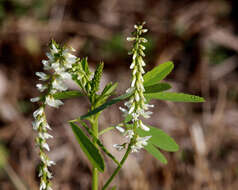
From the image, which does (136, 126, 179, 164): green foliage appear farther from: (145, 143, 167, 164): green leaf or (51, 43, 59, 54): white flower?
(51, 43, 59, 54): white flower

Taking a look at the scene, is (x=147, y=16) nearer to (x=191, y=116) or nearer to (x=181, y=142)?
(x=191, y=116)

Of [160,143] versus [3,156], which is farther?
[3,156]

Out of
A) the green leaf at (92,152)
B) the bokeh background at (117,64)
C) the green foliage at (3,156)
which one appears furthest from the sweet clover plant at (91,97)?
the green foliage at (3,156)

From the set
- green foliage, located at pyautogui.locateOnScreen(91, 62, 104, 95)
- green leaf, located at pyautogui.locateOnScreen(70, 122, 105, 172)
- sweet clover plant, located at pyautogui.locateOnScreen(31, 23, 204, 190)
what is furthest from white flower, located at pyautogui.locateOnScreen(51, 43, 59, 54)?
green leaf, located at pyautogui.locateOnScreen(70, 122, 105, 172)

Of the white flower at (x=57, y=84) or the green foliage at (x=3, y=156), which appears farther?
the green foliage at (x=3, y=156)

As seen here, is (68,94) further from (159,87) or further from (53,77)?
(159,87)

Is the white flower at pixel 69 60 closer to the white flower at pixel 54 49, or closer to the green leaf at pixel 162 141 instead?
the white flower at pixel 54 49

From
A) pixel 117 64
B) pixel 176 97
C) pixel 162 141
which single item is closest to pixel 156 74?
pixel 176 97

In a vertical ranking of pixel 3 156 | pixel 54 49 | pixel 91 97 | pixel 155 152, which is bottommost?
pixel 3 156
